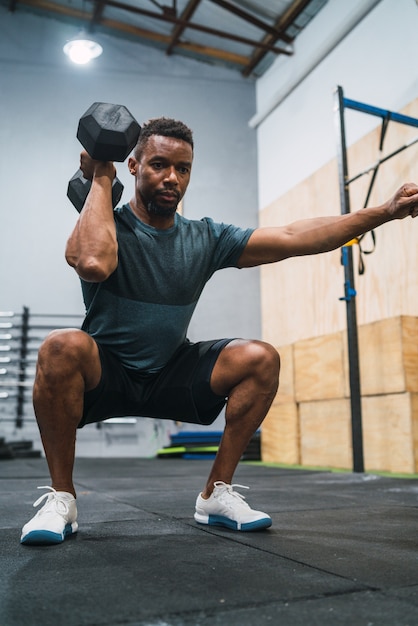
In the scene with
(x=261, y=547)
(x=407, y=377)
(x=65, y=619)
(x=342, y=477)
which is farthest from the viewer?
(x=407, y=377)

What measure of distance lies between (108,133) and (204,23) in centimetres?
561

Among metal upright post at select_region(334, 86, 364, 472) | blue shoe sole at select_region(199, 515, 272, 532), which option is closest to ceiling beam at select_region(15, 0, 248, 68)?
metal upright post at select_region(334, 86, 364, 472)

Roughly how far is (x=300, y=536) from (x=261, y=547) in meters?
0.18

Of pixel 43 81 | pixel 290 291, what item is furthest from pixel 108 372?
pixel 43 81

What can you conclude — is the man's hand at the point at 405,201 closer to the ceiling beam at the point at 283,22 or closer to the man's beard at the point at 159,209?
the man's beard at the point at 159,209

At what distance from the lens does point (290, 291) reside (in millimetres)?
5828

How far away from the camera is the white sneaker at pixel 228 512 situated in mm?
1459

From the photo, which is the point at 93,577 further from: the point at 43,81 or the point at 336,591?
the point at 43,81

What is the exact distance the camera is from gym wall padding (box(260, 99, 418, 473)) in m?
3.61

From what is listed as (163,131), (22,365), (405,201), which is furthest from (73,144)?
(405,201)

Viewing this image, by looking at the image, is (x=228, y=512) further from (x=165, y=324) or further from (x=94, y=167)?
(x=94, y=167)

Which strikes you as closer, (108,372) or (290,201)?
(108,372)

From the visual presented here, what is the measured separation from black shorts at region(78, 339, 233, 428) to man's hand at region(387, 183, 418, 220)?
0.55 m

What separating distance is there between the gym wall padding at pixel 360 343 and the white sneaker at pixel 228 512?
2.24 m
